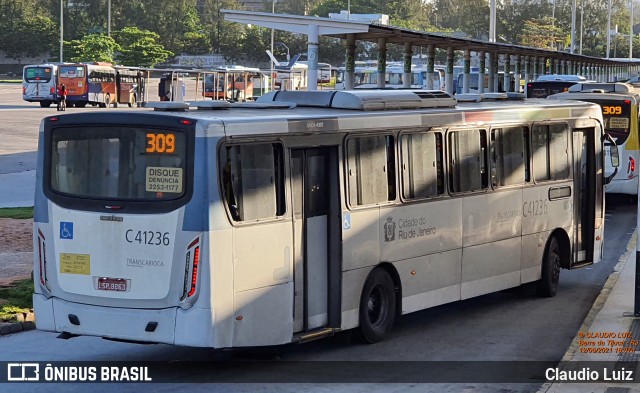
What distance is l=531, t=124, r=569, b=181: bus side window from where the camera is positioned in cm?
1544

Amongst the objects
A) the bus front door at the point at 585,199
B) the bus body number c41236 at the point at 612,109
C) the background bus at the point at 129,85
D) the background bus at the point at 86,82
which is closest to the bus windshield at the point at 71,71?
the background bus at the point at 86,82

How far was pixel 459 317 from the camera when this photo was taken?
1425 cm

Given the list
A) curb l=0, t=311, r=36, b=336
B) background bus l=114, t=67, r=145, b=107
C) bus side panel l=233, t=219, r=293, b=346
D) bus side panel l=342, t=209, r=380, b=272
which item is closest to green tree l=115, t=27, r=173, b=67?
background bus l=114, t=67, r=145, b=107

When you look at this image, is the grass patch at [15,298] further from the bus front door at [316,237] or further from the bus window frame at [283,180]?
the bus window frame at [283,180]

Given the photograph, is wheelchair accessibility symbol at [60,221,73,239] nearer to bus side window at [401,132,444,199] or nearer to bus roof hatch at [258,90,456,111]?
bus roof hatch at [258,90,456,111]

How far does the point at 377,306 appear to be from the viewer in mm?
12461

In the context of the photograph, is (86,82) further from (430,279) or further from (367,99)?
(367,99)

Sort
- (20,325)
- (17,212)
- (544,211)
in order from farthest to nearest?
(17,212) → (544,211) → (20,325)

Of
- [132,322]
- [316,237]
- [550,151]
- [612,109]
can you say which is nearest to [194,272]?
[132,322]

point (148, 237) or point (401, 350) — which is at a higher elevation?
point (148, 237)

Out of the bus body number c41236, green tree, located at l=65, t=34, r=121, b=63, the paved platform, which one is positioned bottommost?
the paved platform

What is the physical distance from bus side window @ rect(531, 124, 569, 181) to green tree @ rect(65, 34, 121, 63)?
77.9 meters

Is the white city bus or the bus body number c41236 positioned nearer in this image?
the white city bus

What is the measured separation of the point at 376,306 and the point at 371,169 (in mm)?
1495
